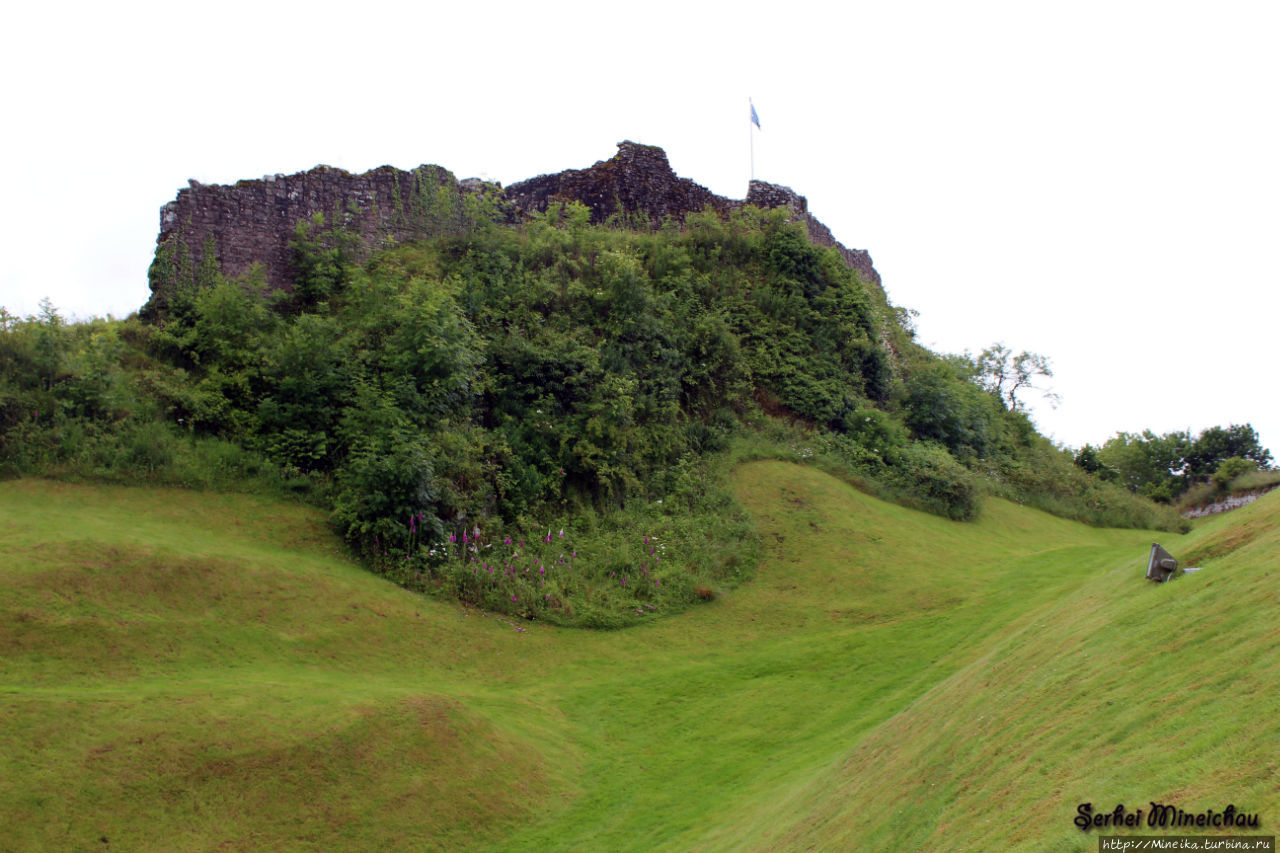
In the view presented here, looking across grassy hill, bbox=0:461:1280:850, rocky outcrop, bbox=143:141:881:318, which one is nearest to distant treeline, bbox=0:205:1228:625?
rocky outcrop, bbox=143:141:881:318

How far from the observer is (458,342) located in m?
17.6

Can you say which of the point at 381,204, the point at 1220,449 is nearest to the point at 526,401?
the point at 381,204

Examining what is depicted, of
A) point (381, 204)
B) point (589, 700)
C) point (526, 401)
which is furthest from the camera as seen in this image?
point (381, 204)

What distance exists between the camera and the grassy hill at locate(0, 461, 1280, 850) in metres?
5.61

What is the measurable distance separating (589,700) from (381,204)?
1507 centimetres

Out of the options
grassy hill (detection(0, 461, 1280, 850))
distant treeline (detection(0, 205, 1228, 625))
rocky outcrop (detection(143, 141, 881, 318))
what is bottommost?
grassy hill (detection(0, 461, 1280, 850))

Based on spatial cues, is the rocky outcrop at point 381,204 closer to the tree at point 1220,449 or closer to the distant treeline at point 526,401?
the distant treeline at point 526,401

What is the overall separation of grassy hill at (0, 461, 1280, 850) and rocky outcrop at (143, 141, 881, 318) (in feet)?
23.9

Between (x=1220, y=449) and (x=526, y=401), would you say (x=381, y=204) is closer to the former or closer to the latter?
(x=526, y=401)

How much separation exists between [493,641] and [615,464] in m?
5.78

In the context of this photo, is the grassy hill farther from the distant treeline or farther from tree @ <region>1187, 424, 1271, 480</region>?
tree @ <region>1187, 424, 1271, 480</region>

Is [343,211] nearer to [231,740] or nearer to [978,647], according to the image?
[231,740]

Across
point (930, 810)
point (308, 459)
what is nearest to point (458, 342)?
point (308, 459)

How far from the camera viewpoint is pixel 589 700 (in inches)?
506
